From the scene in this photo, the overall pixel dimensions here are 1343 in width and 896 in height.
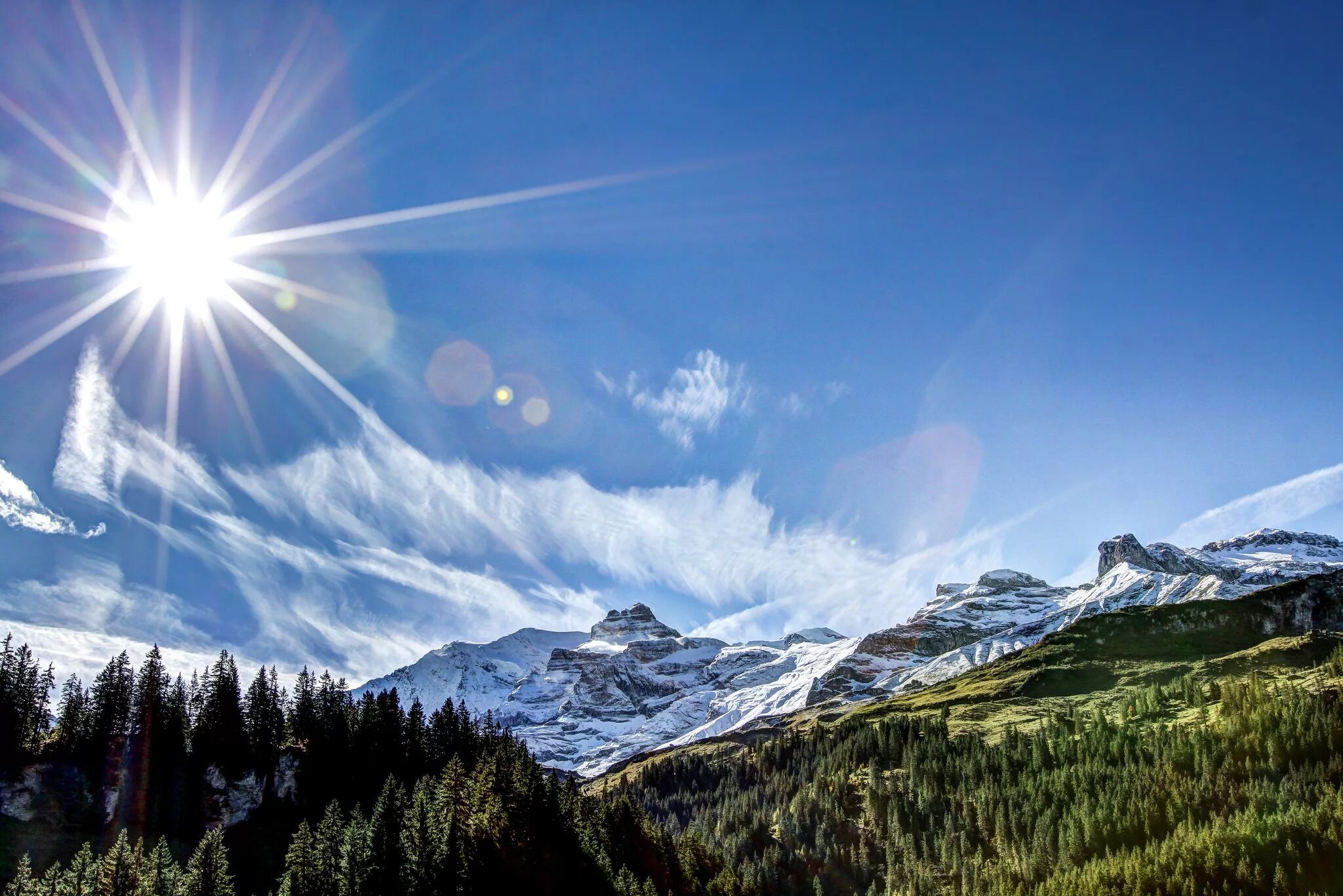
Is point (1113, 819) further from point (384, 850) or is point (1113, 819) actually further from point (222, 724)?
point (222, 724)

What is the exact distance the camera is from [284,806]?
400 ft

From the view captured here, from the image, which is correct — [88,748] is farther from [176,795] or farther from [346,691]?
[346,691]

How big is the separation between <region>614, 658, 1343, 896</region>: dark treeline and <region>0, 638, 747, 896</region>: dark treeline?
40683 millimetres

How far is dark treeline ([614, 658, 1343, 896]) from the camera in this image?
130 m

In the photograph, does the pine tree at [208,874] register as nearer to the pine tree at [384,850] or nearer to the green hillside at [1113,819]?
the pine tree at [384,850]

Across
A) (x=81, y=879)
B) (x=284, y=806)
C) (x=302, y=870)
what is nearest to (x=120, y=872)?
(x=81, y=879)

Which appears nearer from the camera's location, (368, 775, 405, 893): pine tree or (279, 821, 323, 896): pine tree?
(279, 821, 323, 896): pine tree

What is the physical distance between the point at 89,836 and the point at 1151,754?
199 meters

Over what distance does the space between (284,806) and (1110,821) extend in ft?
498

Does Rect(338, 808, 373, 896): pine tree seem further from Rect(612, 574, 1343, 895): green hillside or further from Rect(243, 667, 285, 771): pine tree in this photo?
Rect(612, 574, 1343, 895): green hillside

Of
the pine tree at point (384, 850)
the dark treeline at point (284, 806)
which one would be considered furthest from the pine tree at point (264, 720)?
the pine tree at point (384, 850)

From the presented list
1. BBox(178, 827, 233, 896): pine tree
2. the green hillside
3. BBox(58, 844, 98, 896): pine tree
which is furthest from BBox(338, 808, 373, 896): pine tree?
the green hillside

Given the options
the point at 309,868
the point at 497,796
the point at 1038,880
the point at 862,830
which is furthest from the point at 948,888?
the point at 309,868

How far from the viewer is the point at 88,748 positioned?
113625 millimetres
